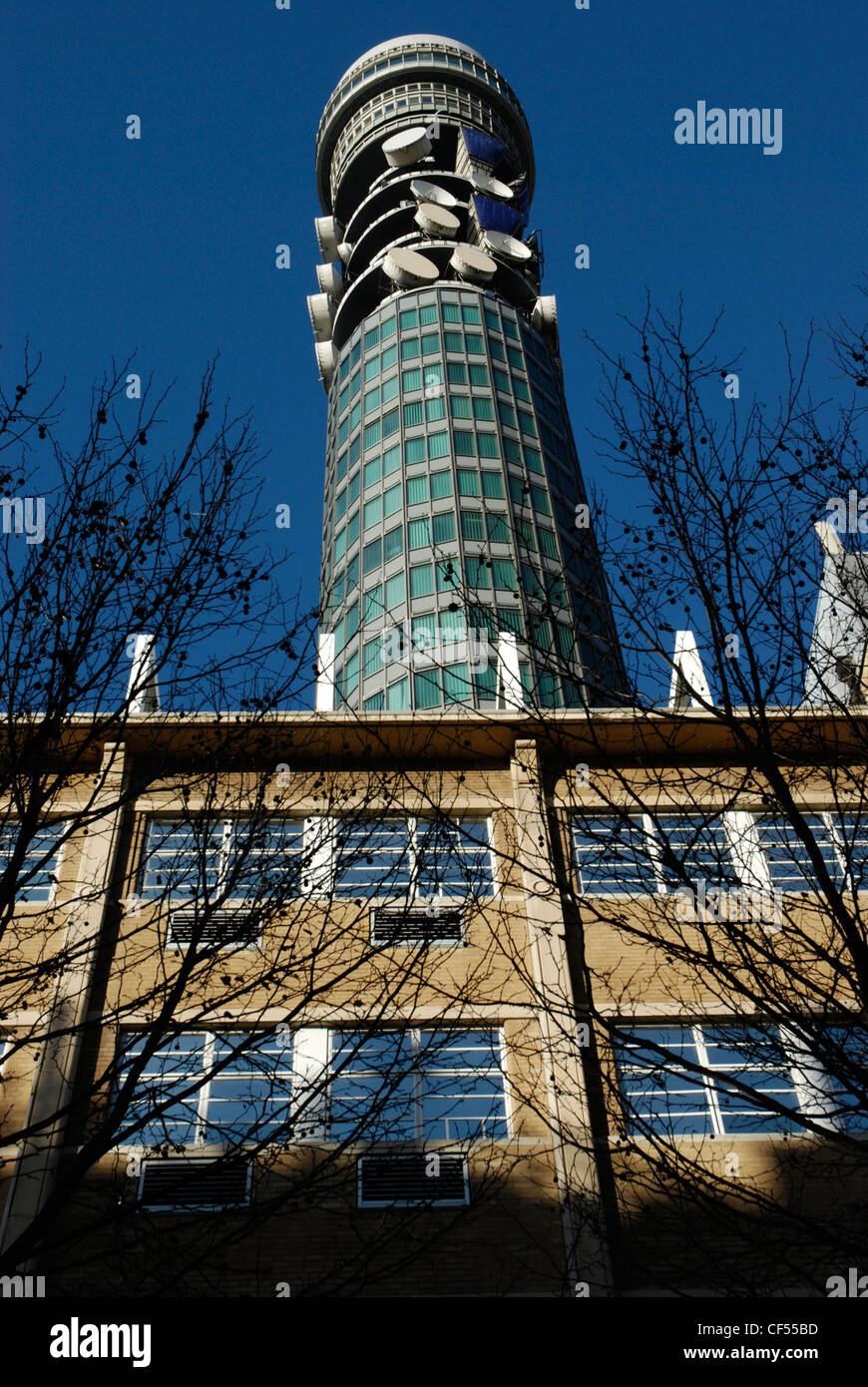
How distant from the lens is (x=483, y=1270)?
1167cm

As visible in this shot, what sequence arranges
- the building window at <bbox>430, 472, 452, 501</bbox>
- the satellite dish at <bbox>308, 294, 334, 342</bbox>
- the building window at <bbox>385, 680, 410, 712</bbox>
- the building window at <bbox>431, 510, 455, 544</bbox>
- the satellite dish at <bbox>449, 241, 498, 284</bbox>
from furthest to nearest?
the satellite dish at <bbox>308, 294, 334, 342</bbox>
the satellite dish at <bbox>449, 241, 498, 284</bbox>
the building window at <bbox>430, 472, 452, 501</bbox>
the building window at <bbox>431, 510, 455, 544</bbox>
the building window at <bbox>385, 680, 410, 712</bbox>

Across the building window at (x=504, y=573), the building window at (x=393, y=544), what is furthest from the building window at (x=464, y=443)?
the building window at (x=504, y=573)

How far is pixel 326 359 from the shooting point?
5062cm

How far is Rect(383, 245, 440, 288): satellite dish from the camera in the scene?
4706 cm

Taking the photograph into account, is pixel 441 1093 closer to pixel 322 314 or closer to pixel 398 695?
pixel 398 695

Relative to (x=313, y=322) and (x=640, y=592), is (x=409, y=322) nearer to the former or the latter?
(x=313, y=322)

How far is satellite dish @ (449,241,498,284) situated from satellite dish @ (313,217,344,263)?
9.20m

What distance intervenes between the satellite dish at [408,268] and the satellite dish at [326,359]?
4.42 meters

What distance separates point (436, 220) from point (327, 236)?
26.6 ft

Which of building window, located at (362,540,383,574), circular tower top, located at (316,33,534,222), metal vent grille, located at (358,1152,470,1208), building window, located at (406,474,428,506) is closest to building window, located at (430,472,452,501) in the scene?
building window, located at (406,474,428,506)

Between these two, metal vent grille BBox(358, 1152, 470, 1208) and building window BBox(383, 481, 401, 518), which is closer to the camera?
metal vent grille BBox(358, 1152, 470, 1208)

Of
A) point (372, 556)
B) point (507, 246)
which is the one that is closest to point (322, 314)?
point (507, 246)

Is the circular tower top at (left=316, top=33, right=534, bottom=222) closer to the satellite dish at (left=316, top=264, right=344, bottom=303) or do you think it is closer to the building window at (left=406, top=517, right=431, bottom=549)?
the satellite dish at (left=316, top=264, right=344, bottom=303)
